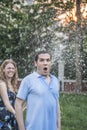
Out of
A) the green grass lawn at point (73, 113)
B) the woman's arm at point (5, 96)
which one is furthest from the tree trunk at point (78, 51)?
the woman's arm at point (5, 96)

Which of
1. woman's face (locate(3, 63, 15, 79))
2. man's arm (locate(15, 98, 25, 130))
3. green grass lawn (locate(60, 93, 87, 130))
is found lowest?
green grass lawn (locate(60, 93, 87, 130))

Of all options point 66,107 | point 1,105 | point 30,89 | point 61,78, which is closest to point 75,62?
point 61,78

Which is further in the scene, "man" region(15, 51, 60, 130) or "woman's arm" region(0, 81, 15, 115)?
"woman's arm" region(0, 81, 15, 115)

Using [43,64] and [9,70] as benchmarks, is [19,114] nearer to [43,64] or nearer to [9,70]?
[43,64]

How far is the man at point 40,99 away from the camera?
180 inches

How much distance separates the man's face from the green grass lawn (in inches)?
226

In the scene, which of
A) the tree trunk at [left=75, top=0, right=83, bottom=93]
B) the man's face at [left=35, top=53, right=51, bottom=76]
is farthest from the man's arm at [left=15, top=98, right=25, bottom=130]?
the tree trunk at [left=75, top=0, right=83, bottom=93]

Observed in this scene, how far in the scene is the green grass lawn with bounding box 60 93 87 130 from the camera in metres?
10.6

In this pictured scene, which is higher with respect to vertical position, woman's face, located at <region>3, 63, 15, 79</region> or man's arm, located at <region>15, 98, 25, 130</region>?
woman's face, located at <region>3, 63, 15, 79</region>

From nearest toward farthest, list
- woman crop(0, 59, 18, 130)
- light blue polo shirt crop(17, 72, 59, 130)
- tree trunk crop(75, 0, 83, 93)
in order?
1. light blue polo shirt crop(17, 72, 59, 130)
2. woman crop(0, 59, 18, 130)
3. tree trunk crop(75, 0, 83, 93)

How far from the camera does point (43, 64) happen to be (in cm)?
462

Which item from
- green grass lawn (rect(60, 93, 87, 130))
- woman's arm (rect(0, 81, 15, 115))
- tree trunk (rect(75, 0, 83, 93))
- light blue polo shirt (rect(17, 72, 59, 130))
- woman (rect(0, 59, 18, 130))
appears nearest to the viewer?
light blue polo shirt (rect(17, 72, 59, 130))

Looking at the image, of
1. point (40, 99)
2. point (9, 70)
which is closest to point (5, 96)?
point (9, 70)

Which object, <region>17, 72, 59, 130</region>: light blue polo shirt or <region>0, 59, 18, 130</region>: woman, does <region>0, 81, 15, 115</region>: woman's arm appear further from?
<region>17, 72, 59, 130</region>: light blue polo shirt
